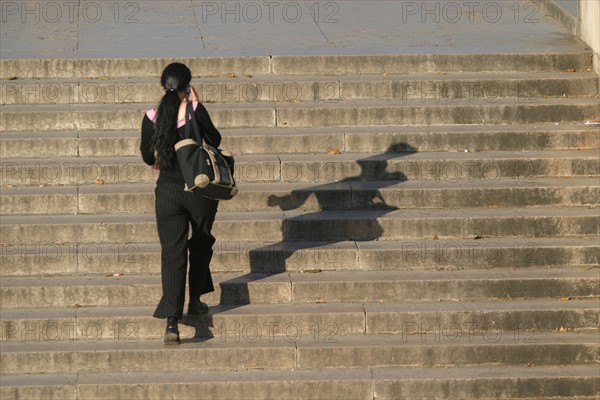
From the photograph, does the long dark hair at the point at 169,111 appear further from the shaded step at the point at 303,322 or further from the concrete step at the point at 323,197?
the concrete step at the point at 323,197

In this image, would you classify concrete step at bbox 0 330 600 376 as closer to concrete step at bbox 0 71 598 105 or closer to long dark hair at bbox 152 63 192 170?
long dark hair at bbox 152 63 192 170

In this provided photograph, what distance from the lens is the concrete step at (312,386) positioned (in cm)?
1022

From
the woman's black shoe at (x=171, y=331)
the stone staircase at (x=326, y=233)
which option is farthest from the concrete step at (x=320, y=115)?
the woman's black shoe at (x=171, y=331)

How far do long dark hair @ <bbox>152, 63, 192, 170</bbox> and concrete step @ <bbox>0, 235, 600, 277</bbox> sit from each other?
1415 mm

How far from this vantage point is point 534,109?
42.8ft

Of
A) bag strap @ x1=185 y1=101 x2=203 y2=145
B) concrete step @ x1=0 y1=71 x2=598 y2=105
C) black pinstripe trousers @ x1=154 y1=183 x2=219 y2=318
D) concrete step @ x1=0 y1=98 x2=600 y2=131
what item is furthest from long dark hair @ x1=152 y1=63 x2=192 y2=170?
concrete step @ x1=0 y1=71 x2=598 y2=105

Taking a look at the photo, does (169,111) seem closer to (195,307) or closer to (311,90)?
(195,307)

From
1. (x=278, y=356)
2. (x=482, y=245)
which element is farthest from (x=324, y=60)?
(x=278, y=356)

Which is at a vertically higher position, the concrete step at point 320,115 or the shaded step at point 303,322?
the concrete step at point 320,115

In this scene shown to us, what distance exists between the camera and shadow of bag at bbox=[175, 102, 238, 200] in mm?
9977

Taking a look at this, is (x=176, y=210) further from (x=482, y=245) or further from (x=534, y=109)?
(x=534, y=109)

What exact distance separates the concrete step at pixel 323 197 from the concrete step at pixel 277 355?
162 cm

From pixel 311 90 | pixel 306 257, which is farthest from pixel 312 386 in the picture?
pixel 311 90

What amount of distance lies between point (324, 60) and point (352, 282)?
338 cm
